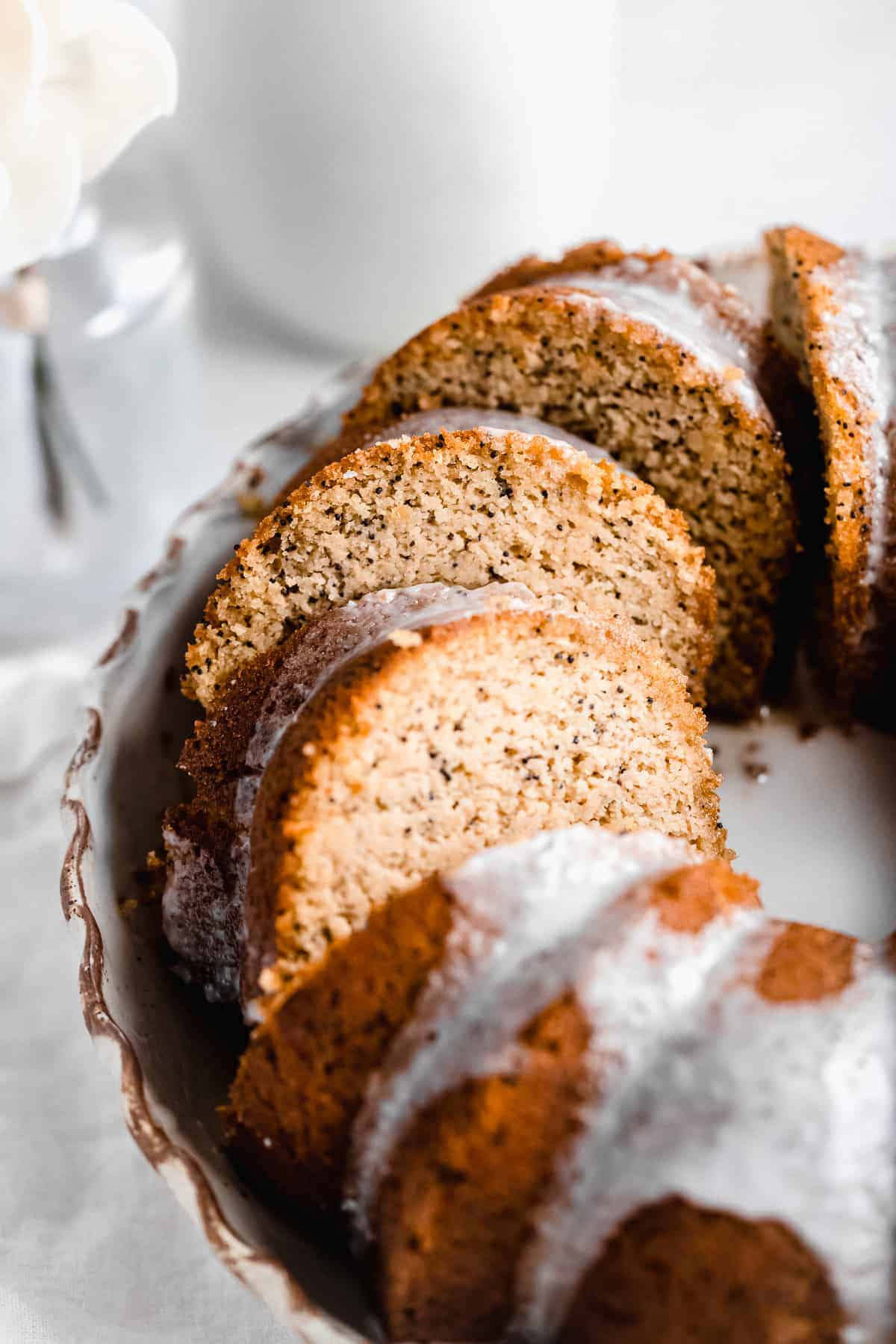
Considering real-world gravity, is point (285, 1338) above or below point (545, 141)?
below

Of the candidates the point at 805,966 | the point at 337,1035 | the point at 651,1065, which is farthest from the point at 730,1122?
the point at 337,1035

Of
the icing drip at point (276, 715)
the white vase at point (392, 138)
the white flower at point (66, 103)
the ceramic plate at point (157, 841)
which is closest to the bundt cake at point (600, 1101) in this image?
the ceramic plate at point (157, 841)

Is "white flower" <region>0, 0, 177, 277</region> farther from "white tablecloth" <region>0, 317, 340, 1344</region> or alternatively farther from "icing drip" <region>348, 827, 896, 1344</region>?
"icing drip" <region>348, 827, 896, 1344</region>

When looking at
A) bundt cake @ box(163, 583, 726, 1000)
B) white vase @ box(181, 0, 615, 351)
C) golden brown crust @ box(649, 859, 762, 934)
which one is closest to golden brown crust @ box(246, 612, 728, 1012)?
bundt cake @ box(163, 583, 726, 1000)

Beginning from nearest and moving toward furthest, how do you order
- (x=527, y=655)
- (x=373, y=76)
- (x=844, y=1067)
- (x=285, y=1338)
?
1. (x=844, y=1067)
2. (x=527, y=655)
3. (x=285, y=1338)
4. (x=373, y=76)

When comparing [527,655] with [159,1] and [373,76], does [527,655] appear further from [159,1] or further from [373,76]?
[159,1]

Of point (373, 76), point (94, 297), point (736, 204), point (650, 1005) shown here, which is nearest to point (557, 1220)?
point (650, 1005)
